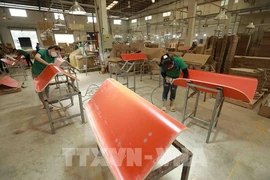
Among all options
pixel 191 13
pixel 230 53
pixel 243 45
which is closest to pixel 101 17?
pixel 191 13

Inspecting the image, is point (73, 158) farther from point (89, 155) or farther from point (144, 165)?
point (144, 165)

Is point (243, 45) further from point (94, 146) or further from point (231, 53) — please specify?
point (94, 146)

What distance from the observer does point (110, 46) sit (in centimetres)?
566

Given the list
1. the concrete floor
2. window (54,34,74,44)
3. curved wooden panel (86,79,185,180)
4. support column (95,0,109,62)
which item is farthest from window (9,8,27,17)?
curved wooden panel (86,79,185,180)

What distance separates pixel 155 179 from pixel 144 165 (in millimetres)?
110

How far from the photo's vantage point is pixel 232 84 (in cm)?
167

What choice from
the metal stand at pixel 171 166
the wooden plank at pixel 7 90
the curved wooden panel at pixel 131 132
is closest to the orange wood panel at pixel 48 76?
the curved wooden panel at pixel 131 132

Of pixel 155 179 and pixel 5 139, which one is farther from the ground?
pixel 155 179

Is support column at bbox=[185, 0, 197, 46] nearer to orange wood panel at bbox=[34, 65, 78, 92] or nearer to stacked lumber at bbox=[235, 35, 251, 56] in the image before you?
stacked lumber at bbox=[235, 35, 251, 56]

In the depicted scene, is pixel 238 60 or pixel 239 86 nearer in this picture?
pixel 239 86

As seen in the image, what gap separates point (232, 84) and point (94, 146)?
2140mm

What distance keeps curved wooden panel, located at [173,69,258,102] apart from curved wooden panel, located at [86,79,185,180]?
1.05 m

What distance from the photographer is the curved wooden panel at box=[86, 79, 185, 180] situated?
0.71 m

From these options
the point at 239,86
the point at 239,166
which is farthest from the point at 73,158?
the point at 239,86
